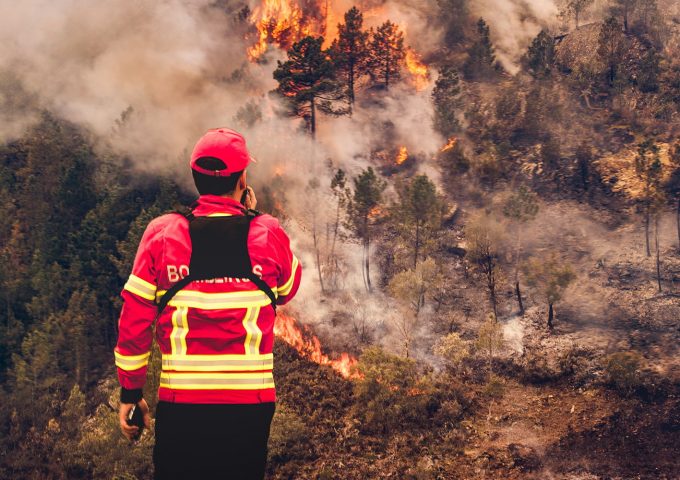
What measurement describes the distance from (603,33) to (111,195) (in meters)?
38.4

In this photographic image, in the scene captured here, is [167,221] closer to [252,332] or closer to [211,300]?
[211,300]

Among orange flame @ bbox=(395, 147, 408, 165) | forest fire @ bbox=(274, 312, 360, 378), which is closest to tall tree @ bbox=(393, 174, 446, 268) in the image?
orange flame @ bbox=(395, 147, 408, 165)

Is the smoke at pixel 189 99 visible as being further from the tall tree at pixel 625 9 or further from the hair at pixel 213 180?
the hair at pixel 213 180

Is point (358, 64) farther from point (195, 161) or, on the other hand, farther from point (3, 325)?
point (195, 161)

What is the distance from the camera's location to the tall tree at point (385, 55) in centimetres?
4819

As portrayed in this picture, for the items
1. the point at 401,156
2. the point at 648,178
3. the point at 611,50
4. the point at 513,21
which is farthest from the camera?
the point at 513,21

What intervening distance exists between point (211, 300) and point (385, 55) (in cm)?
4770

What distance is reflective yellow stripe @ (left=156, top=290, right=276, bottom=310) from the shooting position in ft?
12.3

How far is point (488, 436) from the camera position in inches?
918

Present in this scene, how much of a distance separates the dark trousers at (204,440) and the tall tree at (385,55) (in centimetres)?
4727

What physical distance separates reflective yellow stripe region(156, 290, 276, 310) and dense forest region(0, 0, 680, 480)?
14.9m

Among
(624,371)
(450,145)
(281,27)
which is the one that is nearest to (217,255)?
(624,371)

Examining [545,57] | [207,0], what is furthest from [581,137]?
[207,0]

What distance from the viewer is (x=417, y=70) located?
5059cm
